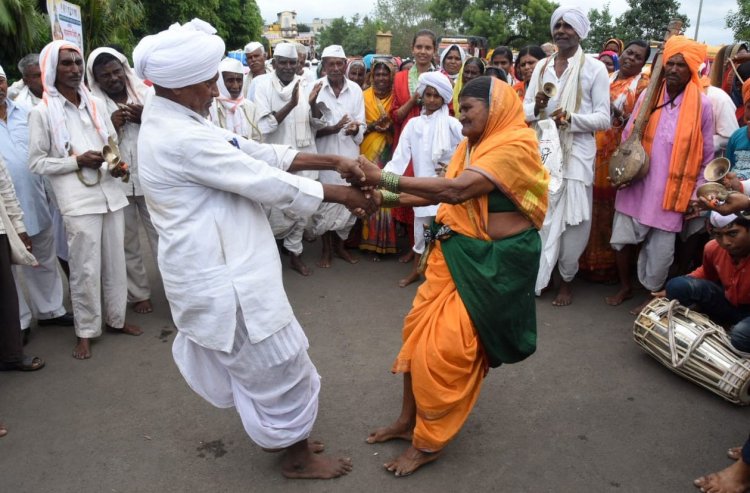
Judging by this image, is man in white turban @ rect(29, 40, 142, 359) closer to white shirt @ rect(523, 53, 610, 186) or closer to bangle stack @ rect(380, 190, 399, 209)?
bangle stack @ rect(380, 190, 399, 209)

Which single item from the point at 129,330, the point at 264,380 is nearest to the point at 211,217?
the point at 264,380

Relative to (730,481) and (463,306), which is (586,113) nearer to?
(463,306)

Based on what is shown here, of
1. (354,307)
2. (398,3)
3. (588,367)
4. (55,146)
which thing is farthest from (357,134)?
(398,3)

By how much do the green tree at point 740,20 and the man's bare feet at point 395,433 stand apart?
96.6 ft

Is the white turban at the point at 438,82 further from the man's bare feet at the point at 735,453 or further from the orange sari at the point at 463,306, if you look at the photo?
the man's bare feet at the point at 735,453

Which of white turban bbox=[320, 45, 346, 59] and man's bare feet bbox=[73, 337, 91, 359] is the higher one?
white turban bbox=[320, 45, 346, 59]

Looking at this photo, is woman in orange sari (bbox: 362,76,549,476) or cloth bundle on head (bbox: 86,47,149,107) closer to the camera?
woman in orange sari (bbox: 362,76,549,476)

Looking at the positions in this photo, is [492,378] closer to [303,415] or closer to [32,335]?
[303,415]

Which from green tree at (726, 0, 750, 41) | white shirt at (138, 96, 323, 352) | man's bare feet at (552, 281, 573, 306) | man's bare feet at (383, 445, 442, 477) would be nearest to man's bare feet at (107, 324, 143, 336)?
white shirt at (138, 96, 323, 352)

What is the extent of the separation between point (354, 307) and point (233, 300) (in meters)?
2.70

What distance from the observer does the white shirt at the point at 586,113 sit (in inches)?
187

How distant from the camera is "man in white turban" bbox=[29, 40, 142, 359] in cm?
394

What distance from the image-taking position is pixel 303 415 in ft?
9.00

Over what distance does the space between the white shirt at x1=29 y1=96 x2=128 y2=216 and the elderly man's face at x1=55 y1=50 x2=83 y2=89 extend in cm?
12
